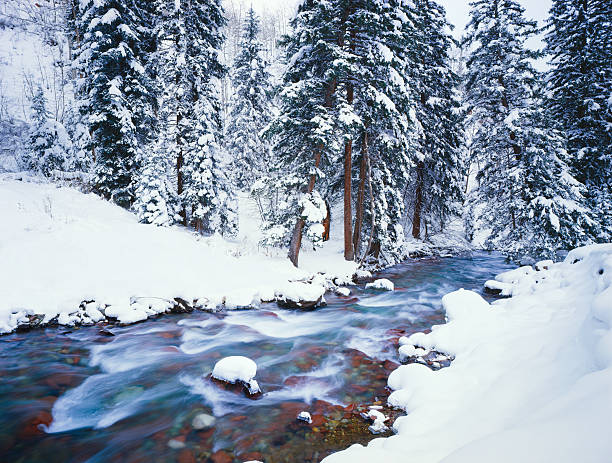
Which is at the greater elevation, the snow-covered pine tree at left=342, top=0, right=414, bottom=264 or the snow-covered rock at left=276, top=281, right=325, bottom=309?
the snow-covered pine tree at left=342, top=0, right=414, bottom=264

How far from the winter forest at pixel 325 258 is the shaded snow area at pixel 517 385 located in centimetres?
3

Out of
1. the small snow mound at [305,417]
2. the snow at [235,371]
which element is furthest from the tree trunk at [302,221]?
the small snow mound at [305,417]

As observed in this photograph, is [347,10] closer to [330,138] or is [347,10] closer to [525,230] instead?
[330,138]

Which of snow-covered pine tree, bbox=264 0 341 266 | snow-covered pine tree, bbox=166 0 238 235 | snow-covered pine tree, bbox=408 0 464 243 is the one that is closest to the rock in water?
snow-covered pine tree, bbox=264 0 341 266

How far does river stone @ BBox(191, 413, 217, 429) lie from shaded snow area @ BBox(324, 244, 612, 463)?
6.58 ft

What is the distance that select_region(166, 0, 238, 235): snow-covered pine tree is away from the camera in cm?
1505

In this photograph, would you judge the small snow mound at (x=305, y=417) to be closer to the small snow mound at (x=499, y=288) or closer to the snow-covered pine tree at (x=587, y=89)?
the small snow mound at (x=499, y=288)

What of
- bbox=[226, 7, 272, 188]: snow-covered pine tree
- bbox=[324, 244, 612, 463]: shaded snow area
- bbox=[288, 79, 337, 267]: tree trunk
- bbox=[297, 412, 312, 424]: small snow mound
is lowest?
bbox=[297, 412, 312, 424]: small snow mound

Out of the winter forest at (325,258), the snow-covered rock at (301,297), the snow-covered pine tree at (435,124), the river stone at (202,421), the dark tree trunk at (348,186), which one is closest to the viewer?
the winter forest at (325,258)

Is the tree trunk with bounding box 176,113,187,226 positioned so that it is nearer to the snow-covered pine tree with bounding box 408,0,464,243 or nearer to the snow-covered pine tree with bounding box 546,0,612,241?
the snow-covered pine tree with bounding box 408,0,464,243

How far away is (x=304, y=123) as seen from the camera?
39.0 feet

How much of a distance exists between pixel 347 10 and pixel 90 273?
13.2 m

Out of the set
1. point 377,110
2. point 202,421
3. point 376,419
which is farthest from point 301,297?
point 377,110

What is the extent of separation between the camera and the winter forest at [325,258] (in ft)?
11.9
